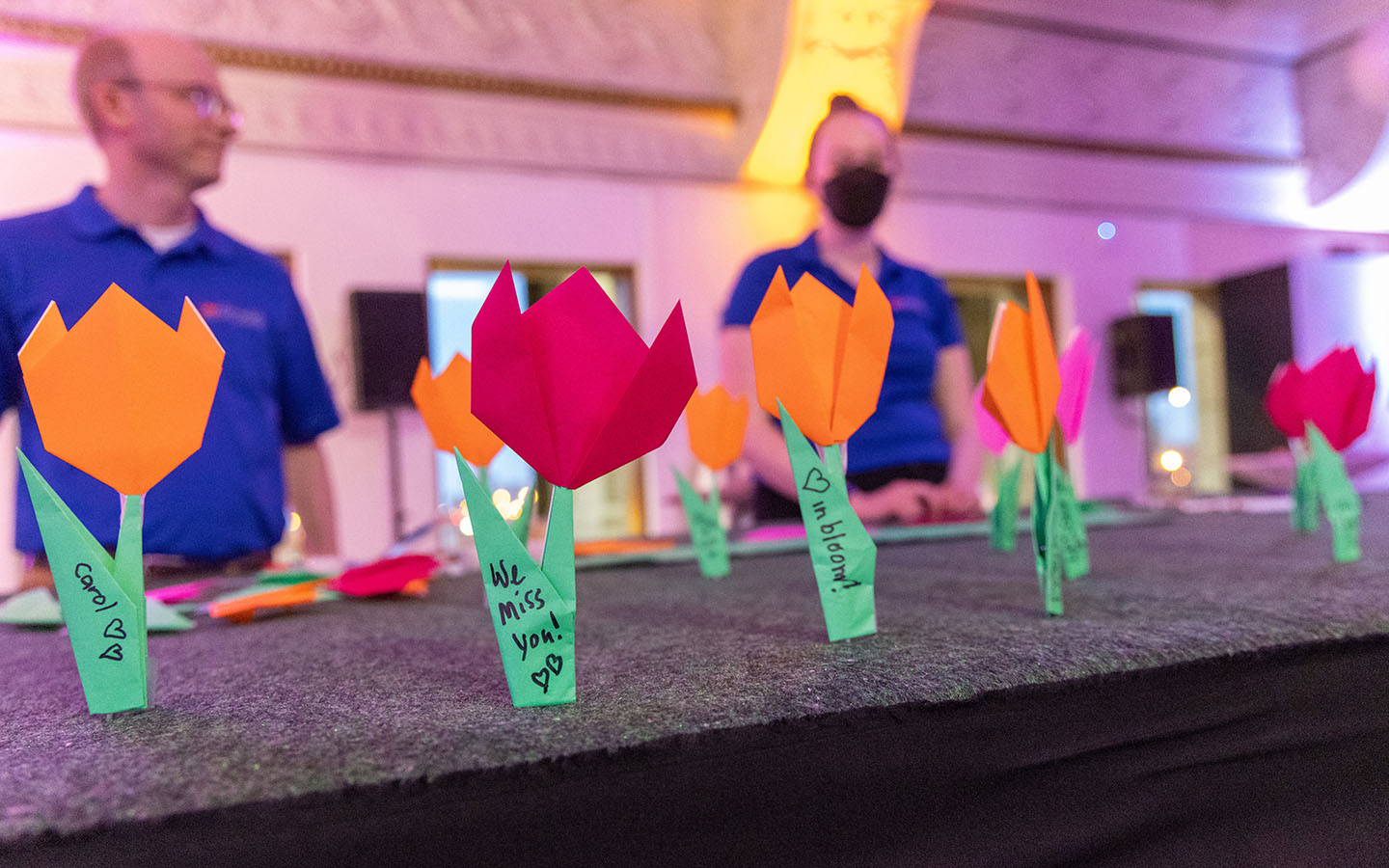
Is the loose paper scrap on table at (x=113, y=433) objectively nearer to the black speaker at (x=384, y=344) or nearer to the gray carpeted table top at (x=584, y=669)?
the gray carpeted table top at (x=584, y=669)

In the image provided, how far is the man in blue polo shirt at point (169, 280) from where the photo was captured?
109 centimetres

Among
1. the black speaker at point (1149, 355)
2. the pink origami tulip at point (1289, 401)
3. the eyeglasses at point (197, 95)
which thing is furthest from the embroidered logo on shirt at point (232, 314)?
the black speaker at point (1149, 355)

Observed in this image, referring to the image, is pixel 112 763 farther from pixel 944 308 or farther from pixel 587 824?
pixel 944 308

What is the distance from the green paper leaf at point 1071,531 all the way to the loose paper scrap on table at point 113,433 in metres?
0.48

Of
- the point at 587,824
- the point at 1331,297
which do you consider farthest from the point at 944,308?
the point at 1331,297

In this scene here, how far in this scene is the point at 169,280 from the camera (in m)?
1.18

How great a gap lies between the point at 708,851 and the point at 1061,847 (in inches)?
6.2

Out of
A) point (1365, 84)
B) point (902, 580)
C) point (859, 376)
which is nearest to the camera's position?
point (859, 376)

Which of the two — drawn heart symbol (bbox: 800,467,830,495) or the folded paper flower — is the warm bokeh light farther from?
drawn heart symbol (bbox: 800,467,830,495)

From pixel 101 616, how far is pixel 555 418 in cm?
23

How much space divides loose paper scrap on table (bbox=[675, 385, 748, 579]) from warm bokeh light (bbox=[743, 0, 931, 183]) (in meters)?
3.30

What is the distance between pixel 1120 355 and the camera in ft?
16.4

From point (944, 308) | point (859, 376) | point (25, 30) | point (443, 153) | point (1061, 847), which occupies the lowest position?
point (1061, 847)

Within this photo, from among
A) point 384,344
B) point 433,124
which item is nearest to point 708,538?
point 384,344
